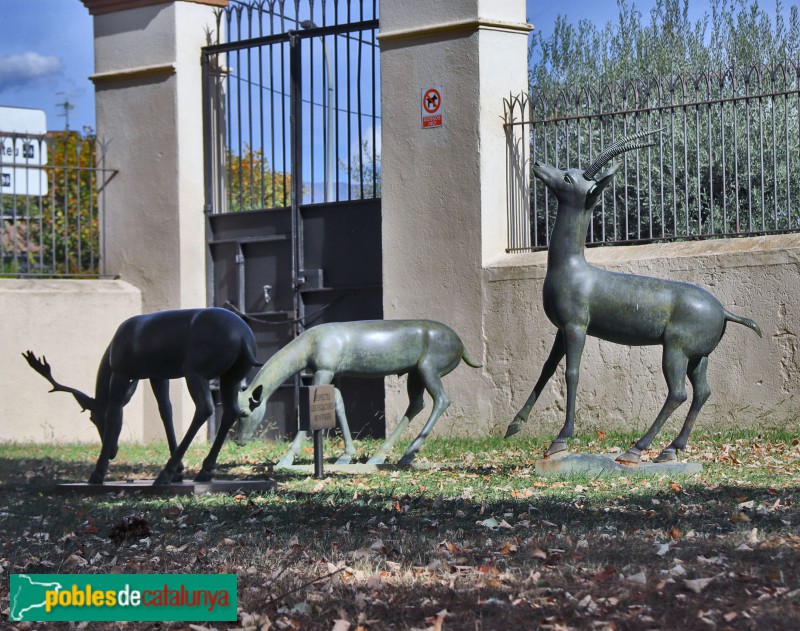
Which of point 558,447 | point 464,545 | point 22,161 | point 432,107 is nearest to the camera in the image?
point 464,545

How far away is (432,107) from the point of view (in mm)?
11578

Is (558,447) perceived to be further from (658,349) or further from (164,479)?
(658,349)

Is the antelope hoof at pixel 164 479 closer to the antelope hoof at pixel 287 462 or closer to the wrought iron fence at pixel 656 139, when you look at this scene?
the antelope hoof at pixel 287 462

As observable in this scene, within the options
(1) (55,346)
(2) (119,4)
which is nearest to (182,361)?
(1) (55,346)

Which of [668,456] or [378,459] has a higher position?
[668,456]

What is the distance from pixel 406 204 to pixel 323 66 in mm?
2065

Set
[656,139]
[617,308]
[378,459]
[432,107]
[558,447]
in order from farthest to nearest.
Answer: [656,139] < [432,107] < [378,459] < [558,447] < [617,308]

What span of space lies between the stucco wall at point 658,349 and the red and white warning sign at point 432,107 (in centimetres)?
158

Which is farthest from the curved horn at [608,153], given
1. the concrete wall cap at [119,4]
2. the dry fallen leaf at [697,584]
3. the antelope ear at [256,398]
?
the concrete wall cap at [119,4]

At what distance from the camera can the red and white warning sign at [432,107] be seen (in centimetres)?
1153

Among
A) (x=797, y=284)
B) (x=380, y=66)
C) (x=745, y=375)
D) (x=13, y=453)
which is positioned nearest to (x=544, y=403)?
(x=745, y=375)

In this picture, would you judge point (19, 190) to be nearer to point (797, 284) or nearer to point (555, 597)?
point (797, 284)

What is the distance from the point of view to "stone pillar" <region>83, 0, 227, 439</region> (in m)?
13.2

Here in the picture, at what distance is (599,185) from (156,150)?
23.1 ft
